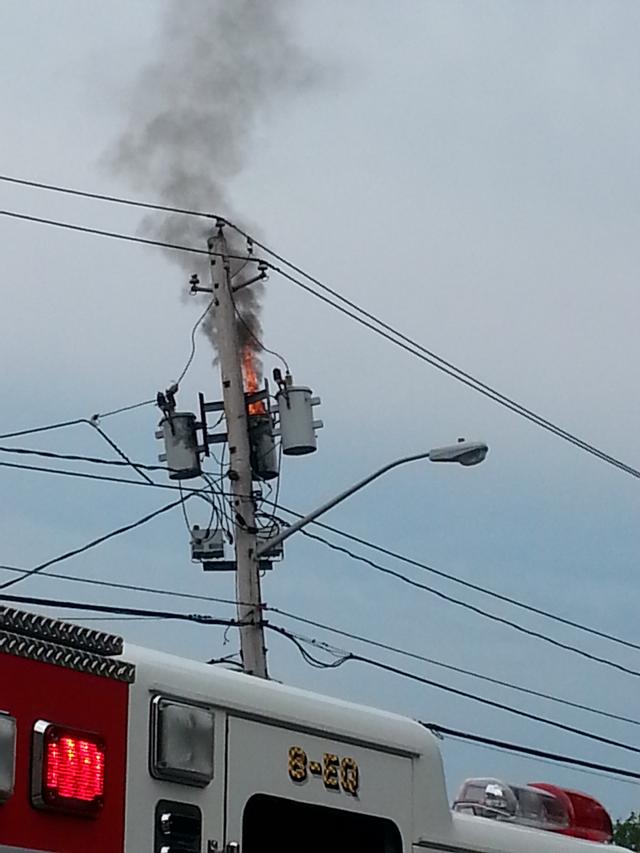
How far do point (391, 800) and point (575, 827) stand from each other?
1.66 meters

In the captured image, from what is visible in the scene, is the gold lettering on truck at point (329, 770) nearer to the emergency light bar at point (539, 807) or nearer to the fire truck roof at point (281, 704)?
the fire truck roof at point (281, 704)

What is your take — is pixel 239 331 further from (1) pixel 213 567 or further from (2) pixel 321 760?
(2) pixel 321 760

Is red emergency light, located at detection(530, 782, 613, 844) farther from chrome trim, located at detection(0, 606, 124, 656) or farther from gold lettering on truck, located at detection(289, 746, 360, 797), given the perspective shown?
chrome trim, located at detection(0, 606, 124, 656)

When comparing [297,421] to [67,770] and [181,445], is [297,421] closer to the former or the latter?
[181,445]

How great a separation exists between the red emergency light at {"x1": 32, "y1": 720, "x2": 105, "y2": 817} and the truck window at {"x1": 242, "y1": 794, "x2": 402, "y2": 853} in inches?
33.7

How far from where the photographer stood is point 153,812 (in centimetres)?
438

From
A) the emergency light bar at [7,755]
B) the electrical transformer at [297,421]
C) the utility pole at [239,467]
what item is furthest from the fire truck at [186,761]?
the electrical transformer at [297,421]

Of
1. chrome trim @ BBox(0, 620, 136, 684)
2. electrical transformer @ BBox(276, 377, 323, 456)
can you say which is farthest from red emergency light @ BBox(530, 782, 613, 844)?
electrical transformer @ BBox(276, 377, 323, 456)

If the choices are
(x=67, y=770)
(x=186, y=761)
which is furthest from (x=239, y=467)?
(x=67, y=770)

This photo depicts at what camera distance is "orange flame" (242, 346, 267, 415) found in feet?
57.0

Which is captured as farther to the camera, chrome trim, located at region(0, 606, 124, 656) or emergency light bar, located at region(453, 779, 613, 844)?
emergency light bar, located at region(453, 779, 613, 844)

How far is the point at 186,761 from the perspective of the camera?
4.46 metres

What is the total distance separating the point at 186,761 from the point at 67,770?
0.38 meters

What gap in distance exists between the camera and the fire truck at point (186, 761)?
13.6 feet
